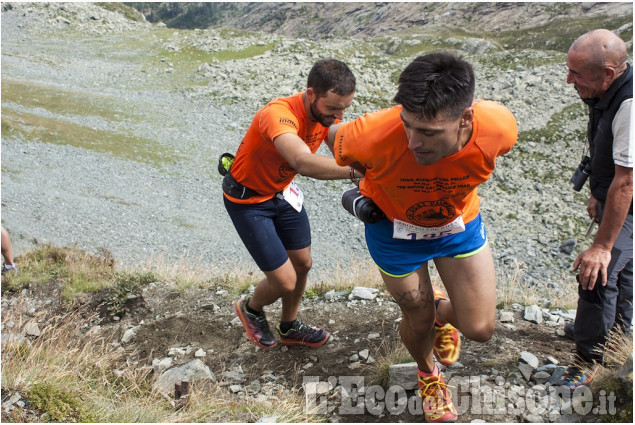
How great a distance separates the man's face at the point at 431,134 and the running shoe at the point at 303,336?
3054 mm

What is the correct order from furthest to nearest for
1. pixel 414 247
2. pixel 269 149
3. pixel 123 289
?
pixel 123 289 → pixel 269 149 → pixel 414 247

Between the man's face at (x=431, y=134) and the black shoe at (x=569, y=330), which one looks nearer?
the man's face at (x=431, y=134)

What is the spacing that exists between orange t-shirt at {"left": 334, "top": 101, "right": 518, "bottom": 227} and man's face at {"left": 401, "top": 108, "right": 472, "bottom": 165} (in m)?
0.12

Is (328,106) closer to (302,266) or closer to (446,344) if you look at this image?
(302,266)

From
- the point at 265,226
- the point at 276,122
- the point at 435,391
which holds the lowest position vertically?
the point at 435,391

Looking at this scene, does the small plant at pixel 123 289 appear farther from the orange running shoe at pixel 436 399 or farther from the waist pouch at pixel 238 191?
the orange running shoe at pixel 436 399

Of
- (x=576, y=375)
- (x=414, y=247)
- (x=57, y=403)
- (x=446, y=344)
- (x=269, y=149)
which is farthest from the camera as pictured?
(x=269, y=149)

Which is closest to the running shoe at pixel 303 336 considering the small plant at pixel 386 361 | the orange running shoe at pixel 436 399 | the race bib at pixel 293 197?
the small plant at pixel 386 361

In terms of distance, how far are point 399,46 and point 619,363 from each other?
44.4 m

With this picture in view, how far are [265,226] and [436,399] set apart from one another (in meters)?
2.12

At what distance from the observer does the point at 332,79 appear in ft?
15.2

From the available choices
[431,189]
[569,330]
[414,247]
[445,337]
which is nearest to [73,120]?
[445,337]

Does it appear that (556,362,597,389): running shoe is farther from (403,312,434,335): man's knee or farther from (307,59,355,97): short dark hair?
(307,59,355,97): short dark hair

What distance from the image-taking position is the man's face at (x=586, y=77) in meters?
4.00
